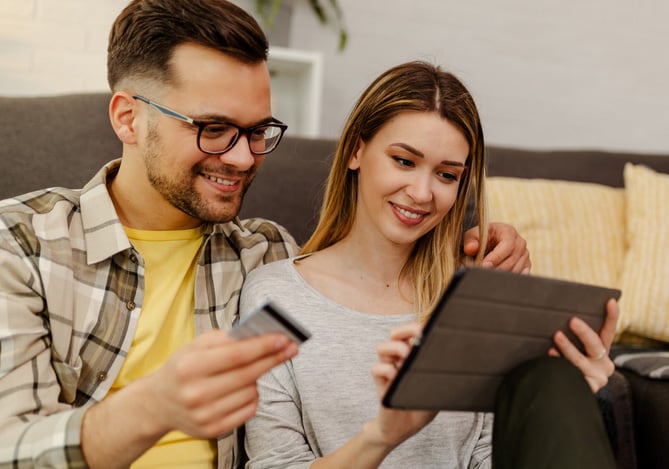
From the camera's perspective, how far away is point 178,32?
4.31 feet

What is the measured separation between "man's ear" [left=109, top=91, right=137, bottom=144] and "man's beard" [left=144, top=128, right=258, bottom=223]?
0.19ft

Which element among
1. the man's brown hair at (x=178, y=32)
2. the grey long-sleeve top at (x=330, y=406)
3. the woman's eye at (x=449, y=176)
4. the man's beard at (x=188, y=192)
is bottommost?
the grey long-sleeve top at (x=330, y=406)

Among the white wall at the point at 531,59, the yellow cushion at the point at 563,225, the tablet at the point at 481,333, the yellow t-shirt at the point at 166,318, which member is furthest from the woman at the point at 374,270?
the white wall at the point at 531,59

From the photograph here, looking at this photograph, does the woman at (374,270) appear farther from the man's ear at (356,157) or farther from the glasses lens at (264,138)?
the glasses lens at (264,138)

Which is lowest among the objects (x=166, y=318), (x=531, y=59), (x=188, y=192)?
(x=166, y=318)

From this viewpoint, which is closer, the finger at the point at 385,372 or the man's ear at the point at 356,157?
the finger at the point at 385,372

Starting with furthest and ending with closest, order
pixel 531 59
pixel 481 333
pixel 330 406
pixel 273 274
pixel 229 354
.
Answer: pixel 531 59
pixel 273 274
pixel 330 406
pixel 481 333
pixel 229 354

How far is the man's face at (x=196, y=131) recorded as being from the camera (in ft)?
4.21

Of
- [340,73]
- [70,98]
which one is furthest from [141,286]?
[340,73]

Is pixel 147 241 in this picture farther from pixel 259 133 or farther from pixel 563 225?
pixel 563 225

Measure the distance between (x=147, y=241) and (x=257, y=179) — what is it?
554 mm

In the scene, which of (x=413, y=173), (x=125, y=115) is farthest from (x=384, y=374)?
(x=125, y=115)

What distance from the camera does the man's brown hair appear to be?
1.30 metres

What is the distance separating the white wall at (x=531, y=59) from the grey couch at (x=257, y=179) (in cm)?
110
